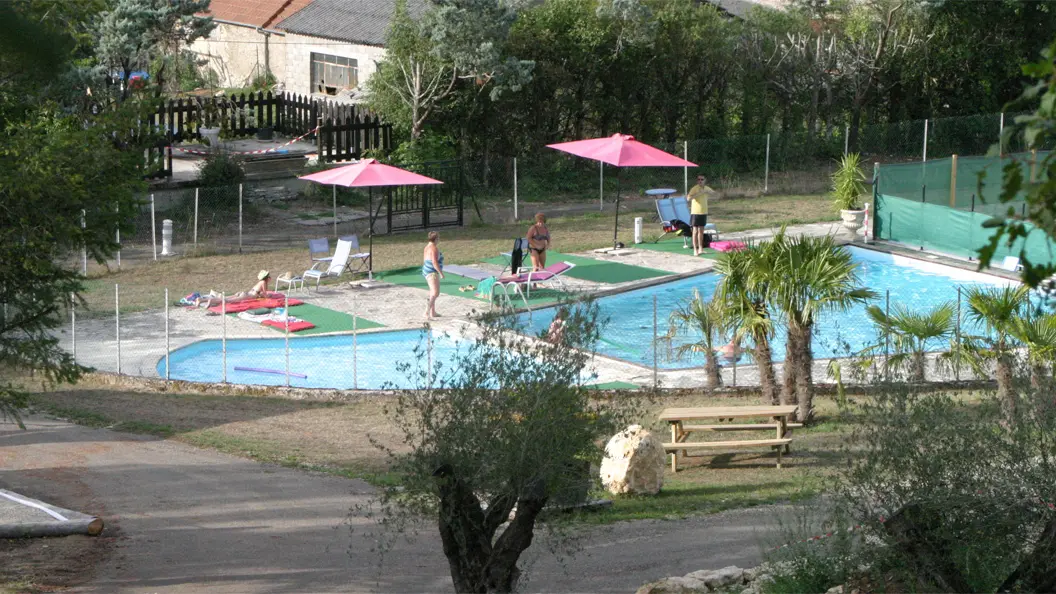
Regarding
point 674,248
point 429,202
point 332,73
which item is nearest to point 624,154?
point 674,248

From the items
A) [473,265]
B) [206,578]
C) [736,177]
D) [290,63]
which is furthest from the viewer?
[290,63]

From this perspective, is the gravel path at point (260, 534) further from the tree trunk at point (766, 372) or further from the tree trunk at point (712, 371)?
the tree trunk at point (712, 371)

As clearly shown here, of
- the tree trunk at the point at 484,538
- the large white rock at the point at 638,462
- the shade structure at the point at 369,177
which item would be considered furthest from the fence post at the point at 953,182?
the tree trunk at the point at 484,538

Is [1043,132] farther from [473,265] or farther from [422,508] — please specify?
[473,265]

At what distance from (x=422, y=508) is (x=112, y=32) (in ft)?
70.2

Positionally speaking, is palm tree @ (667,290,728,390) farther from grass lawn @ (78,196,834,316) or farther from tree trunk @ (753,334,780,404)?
grass lawn @ (78,196,834,316)

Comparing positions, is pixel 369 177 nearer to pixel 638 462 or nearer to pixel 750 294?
pixel 750 294

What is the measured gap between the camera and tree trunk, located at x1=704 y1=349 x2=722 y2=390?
1656cm

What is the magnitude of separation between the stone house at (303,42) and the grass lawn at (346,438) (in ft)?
61.8

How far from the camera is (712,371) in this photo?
16.7 m

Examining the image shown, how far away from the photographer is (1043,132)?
4645 millimetres

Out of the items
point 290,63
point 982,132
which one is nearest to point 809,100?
point 982,132

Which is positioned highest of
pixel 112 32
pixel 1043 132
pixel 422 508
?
pixel 112 32

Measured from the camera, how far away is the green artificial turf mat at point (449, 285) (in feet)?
71.1
